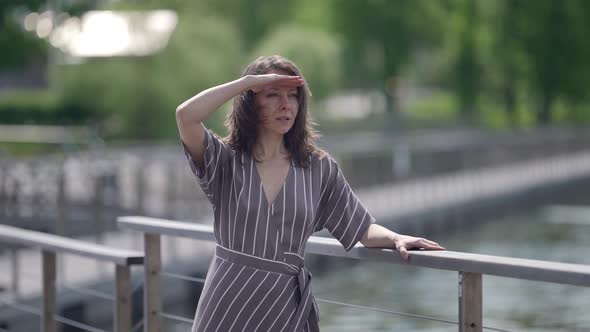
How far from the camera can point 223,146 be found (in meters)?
3.10

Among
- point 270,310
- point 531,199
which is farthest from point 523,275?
point 531,199

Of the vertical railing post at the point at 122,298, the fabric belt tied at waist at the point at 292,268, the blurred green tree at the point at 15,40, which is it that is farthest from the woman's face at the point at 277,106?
the blurred green tree at the point at 15,40

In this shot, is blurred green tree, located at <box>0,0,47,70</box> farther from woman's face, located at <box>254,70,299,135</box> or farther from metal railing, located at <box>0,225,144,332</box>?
woman's face, located at <box>254,70,299,135</box>

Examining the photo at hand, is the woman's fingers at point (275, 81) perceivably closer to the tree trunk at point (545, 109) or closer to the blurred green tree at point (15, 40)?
the blurred green tree at point (15, 40)

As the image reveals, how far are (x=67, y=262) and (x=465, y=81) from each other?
26.7m

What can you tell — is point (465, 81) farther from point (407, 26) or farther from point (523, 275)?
point (523, 275)

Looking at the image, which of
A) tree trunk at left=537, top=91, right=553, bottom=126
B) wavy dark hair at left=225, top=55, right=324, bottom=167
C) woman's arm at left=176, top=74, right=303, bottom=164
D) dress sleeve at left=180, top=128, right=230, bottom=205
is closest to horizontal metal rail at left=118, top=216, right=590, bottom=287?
wavy dark hair at left=225, top=55, right=324, bottom=167

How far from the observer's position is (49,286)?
4.57m

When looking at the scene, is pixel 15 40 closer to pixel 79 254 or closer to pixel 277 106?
pixel 79 254

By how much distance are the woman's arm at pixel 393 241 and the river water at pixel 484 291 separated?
14.2ft

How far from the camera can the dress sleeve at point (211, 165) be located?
3.06 metres

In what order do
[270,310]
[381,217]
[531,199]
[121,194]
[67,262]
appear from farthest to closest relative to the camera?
1. [531,199]
2. [381,217]
3. [121,194]
4. [67,262]
5. [270,310]

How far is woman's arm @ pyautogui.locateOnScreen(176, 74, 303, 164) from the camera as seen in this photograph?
2977 mm

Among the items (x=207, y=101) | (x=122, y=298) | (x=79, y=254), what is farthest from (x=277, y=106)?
(x=79, y=254)
